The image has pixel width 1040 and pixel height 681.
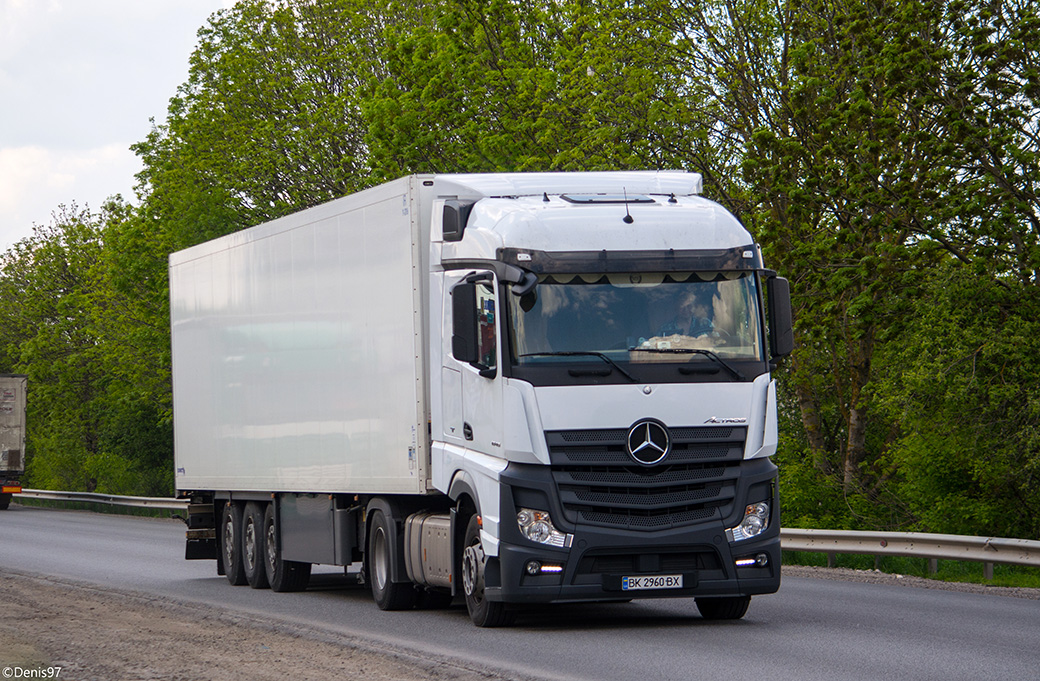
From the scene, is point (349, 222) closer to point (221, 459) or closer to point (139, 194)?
point (221, 459)

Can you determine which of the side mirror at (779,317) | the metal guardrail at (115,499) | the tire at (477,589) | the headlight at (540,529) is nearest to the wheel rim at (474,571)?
the tire at (477,589)

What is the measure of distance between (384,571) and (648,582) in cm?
351

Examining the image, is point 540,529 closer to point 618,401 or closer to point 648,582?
point 648,582

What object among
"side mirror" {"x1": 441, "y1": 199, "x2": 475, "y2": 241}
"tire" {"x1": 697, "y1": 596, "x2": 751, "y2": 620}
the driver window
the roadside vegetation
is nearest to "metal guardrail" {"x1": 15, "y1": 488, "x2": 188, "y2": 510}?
the roadside vegetation

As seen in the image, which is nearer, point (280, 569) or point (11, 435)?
point (280, 569)

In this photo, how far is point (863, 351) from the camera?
26.3m

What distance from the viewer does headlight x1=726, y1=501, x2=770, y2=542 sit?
1166 cm

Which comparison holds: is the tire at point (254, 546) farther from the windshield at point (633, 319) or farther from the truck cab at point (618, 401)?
the windshield at point (633, 319)

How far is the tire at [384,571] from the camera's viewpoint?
1391 centimetres

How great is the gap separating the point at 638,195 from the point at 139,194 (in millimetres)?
41212

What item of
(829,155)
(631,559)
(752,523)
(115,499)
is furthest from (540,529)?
(115,499)

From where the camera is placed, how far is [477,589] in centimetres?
1214

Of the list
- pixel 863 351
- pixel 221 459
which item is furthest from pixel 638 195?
pixel 863 351

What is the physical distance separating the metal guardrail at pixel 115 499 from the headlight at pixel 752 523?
25.0m
